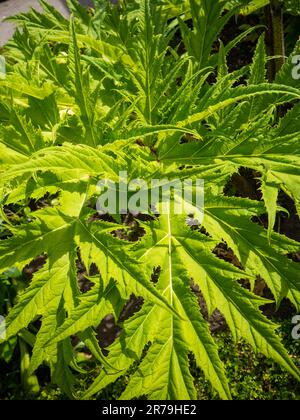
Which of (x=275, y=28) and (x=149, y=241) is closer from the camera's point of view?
(x=149, y=241)

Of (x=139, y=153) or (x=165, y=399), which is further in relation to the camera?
(x=139, y=153)

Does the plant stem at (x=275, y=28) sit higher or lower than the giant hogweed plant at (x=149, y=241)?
higher

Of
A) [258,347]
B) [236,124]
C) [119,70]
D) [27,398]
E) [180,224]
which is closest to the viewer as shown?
[258,347]

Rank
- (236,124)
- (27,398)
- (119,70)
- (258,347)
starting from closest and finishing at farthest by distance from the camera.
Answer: (258,347) < (236,124) < (119,70) < (27,398)

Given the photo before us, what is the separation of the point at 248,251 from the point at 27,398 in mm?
1469

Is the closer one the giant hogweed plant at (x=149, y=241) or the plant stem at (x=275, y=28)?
the giant hogweed plant at (x=149, y=241)

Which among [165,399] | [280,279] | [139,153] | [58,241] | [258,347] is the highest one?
[139,153]

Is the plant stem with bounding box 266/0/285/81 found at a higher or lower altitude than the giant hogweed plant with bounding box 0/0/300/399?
higher

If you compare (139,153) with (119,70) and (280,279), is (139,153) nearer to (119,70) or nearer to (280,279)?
(119,70)

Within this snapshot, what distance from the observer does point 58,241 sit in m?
0.98

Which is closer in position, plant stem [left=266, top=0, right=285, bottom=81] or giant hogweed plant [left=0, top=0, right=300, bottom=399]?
giant hogweed plant [left=0, top=0, right=300, bottom=399]

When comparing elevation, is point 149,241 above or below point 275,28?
below

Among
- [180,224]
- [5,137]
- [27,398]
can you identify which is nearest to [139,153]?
[180,224]

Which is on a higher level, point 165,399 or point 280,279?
point 280,279
